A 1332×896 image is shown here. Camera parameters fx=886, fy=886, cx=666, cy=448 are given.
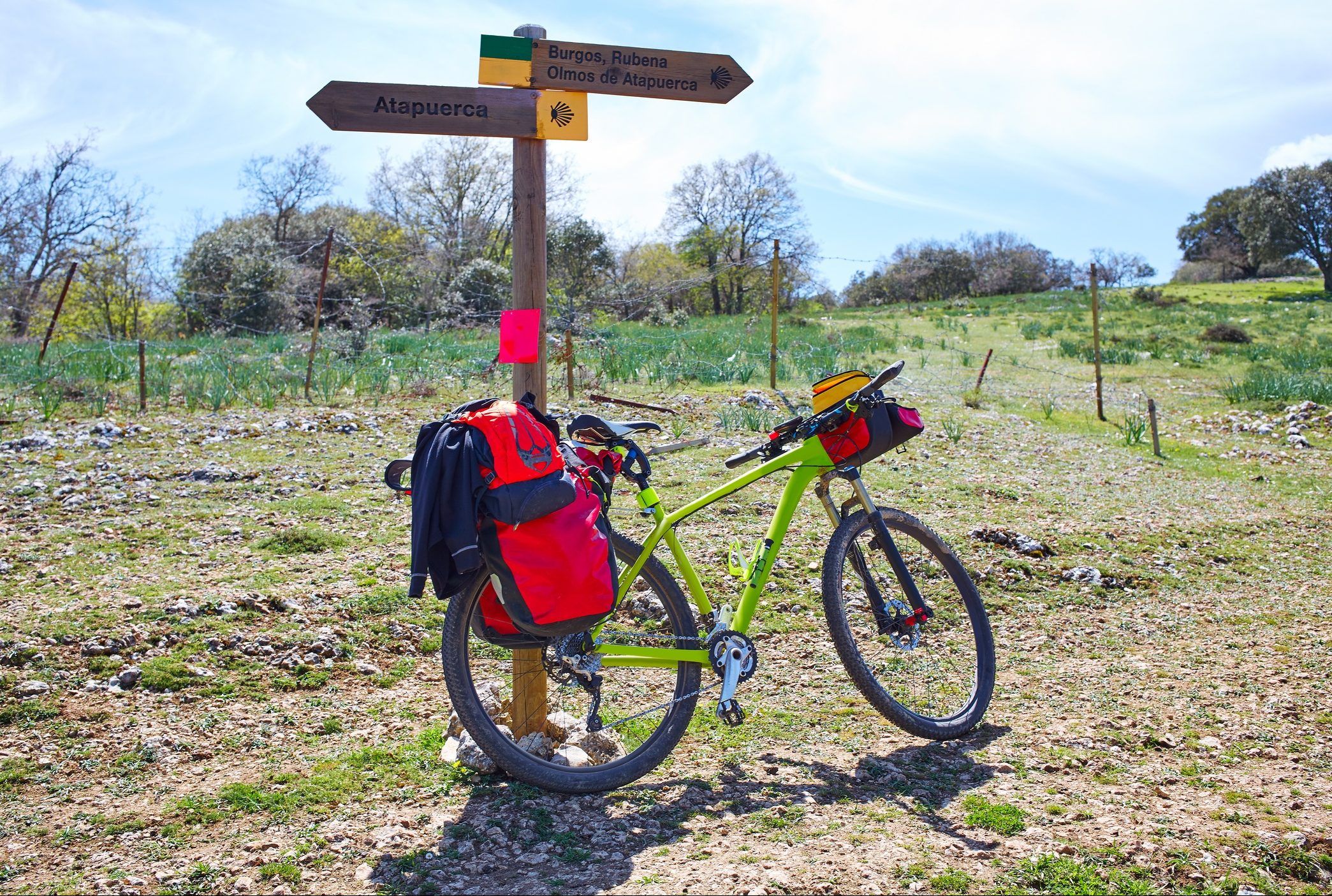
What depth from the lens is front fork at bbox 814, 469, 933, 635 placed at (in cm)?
332

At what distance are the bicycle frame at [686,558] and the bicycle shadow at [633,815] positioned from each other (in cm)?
42

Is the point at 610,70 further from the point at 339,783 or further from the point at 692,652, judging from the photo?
the point at 339,783

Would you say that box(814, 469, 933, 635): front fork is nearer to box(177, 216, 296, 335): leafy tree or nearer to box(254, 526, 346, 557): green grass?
box(254, 526, 346, 557): green grass

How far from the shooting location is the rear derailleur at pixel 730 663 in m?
2.94

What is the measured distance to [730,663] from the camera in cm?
295

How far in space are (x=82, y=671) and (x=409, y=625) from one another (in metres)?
1.26

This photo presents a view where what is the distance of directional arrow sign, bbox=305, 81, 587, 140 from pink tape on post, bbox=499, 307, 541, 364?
601mm

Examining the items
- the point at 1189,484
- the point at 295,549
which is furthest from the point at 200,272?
the point at 1189,484

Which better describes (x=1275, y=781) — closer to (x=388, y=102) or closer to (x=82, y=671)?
(x=388, y=102)

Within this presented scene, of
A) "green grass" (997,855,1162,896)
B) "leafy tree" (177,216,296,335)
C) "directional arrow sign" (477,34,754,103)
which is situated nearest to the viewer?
"green grass" (997,855,1162,896)

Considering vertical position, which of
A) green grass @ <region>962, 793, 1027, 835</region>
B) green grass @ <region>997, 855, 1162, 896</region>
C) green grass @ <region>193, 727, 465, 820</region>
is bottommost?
green grass @ <region>997, 855, 1162, 896</region>

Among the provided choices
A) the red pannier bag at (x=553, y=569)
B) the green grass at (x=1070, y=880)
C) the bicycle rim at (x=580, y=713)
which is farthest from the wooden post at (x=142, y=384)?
the green grass at (x=1070, y=880)

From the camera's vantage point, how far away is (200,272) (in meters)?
24.6

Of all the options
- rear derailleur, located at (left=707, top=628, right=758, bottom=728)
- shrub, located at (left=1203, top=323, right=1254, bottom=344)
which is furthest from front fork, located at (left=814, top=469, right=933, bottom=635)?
shrub, located at (left=1203, top=323, right=1254, bottom=344)
